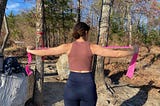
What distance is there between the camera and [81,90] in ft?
16.8

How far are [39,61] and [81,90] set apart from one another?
3.79 meters

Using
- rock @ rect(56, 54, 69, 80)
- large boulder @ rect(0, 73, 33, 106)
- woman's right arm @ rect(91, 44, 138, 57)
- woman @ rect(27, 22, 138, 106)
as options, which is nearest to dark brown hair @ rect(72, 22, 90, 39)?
woman @ rect(27, 22, 138, 106)

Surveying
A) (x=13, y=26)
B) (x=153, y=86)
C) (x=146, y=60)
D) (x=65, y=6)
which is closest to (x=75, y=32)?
(x=153, y=86)

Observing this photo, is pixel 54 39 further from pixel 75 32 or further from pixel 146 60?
pixel 75 32

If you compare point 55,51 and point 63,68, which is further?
point 63,68

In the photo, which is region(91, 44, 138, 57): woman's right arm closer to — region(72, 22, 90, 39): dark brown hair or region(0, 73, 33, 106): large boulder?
region(72, 22, 90, 39): dark brown hair

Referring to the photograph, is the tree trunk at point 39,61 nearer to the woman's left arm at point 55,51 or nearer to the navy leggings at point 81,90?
the woman's left arm at point 55,51

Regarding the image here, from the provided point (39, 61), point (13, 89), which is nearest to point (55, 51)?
point (13, 89)

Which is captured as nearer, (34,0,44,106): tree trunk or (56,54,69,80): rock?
(34,0,44,106): tree trunk

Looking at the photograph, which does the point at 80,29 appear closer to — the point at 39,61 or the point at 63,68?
the point at 39,61

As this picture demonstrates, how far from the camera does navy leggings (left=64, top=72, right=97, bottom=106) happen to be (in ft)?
16.8

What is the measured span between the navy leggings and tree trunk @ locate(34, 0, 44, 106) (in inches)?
137

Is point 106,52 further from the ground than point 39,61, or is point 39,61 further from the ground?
point 106,52

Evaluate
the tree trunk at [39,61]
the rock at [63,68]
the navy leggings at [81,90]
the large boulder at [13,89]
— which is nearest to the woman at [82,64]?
the navy leggings at [81,90]
